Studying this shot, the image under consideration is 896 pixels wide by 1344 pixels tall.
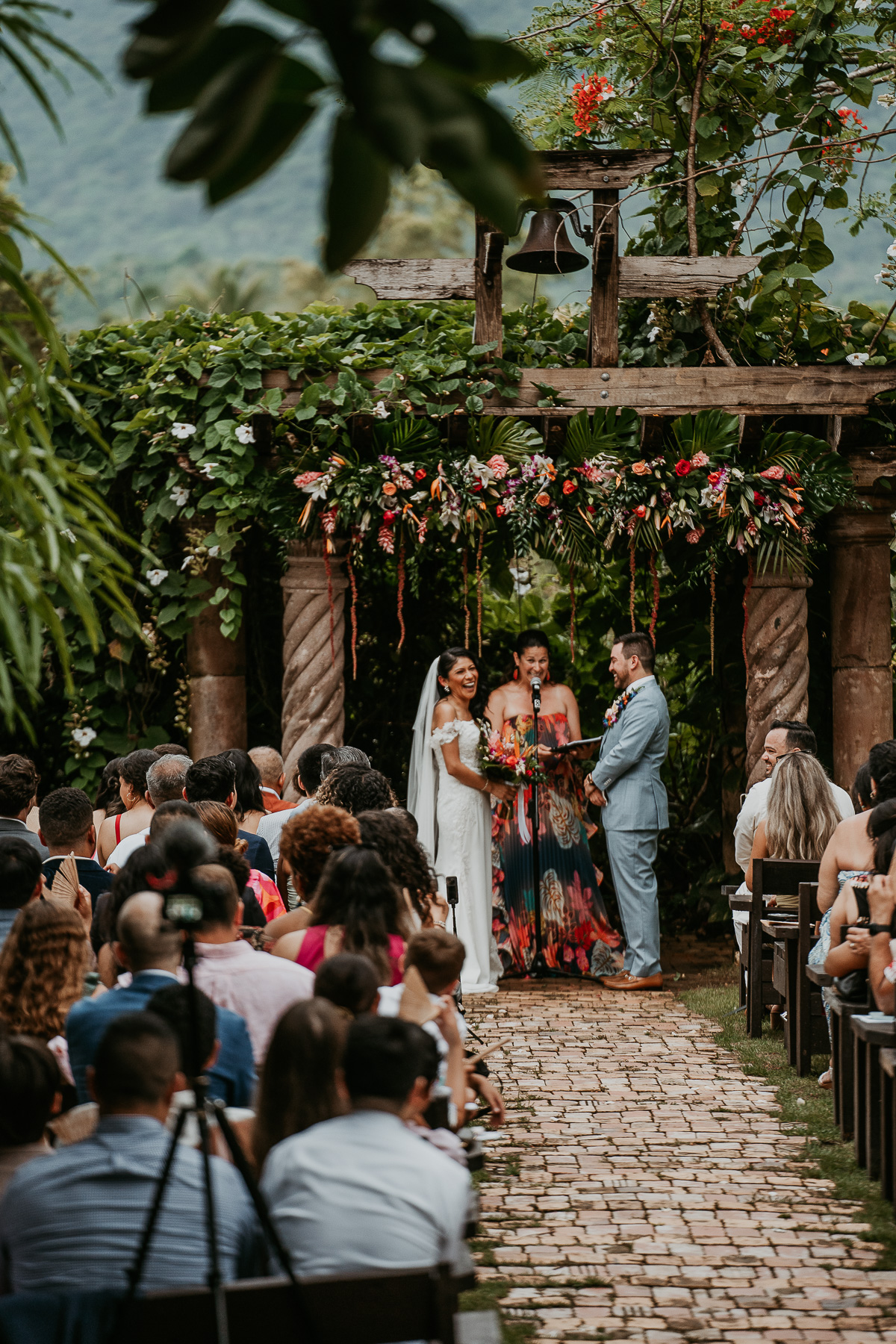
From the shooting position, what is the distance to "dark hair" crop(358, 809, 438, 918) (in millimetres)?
4812

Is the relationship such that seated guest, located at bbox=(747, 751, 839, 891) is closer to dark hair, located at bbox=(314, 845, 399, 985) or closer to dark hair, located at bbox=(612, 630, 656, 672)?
dark hair, located at bbox=(612, 630, 656, 672)

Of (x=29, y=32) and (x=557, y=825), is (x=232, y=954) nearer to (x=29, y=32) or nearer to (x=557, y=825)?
(x=29, y=32)

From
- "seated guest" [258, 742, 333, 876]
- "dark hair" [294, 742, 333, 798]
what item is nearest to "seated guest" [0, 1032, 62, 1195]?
"seated guest" [258, 742, 333, 876]

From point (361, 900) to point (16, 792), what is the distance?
2081 mm

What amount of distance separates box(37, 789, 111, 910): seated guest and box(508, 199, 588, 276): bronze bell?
4293mm

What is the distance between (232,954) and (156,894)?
27 centimetres

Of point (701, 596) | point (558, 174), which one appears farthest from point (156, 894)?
point (701, 596)

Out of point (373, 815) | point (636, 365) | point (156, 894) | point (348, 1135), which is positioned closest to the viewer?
point (348, 1135)

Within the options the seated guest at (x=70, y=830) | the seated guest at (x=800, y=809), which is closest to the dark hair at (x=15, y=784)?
the seated guest at (x=70, y=830)

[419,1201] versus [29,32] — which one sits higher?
[29,32]

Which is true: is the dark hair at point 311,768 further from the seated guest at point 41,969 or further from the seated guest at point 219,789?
the seated guest at point 41,969

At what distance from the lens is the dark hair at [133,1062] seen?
8.46ft

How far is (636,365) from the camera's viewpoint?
8.86 m

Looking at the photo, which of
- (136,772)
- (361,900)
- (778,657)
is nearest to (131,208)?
(778,657)
